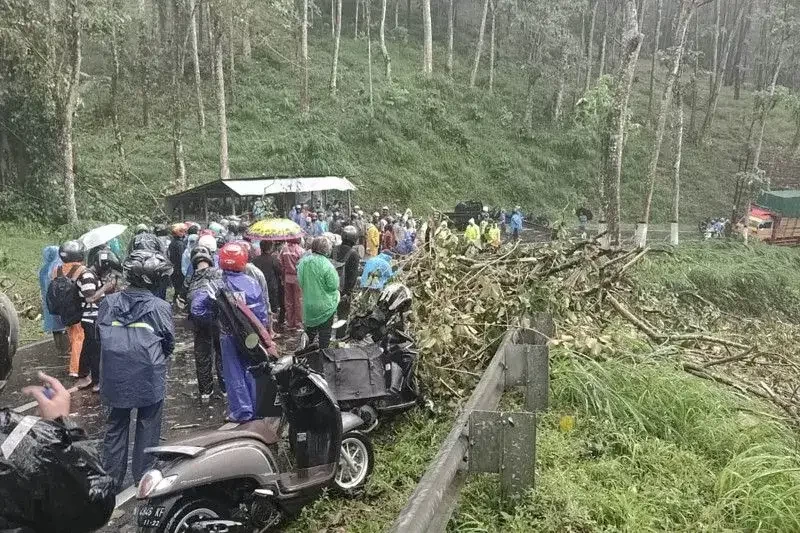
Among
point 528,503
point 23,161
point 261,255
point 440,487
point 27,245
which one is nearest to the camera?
point 440,487

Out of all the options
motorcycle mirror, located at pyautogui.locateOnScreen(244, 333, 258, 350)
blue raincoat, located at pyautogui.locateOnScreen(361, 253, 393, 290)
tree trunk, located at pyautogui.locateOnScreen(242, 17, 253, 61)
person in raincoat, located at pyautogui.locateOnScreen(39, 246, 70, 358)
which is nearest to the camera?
motorcycle mirror, located at pyautogui.locateOnScreen(244, 333, 258, 350)

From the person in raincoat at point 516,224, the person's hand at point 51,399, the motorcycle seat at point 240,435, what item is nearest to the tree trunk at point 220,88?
the person in raincoat at point 516,224

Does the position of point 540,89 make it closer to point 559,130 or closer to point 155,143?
point 559,130

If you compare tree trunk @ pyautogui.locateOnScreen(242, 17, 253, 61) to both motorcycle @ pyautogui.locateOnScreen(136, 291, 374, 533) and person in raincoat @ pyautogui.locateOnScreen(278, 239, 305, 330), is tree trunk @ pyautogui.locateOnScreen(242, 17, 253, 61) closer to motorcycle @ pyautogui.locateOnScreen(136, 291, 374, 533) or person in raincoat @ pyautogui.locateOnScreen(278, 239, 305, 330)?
person in raincoat @ pyautogui.locateOnScreen(278, 239, 305, 330)

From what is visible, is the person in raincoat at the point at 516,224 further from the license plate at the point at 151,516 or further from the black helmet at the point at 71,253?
the license plate at the point at 151,516

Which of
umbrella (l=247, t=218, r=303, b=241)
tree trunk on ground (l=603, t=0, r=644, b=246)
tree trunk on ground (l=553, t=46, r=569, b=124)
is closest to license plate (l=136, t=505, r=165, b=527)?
umbrella (l=247, t=218, r=303, b=241)

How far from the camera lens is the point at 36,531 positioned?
8.21 ft

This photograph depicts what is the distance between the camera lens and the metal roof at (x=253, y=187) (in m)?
17.5

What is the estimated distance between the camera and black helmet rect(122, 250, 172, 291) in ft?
15.5

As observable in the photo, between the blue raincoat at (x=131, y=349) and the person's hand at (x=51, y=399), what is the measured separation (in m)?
2.01

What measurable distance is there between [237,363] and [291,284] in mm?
4603

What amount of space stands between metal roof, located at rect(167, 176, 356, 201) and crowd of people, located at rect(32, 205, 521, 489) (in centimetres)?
425

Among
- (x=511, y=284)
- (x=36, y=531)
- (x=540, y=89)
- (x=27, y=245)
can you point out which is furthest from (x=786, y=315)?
(x=540, y=89)

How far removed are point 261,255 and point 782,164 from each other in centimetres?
4248
